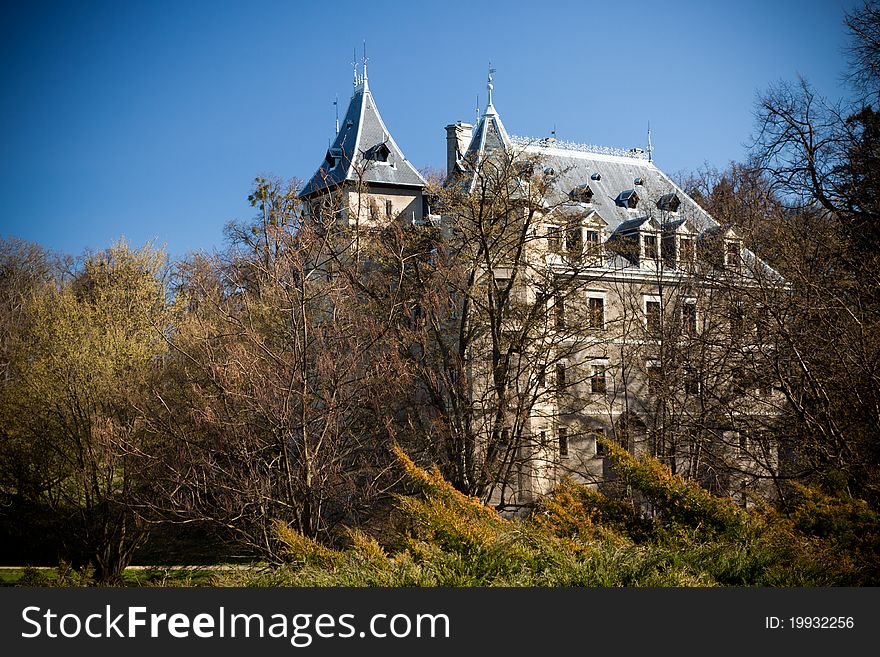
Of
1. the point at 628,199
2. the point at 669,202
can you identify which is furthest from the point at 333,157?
the point at 669,202

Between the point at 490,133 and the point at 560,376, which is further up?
the point at 490,133

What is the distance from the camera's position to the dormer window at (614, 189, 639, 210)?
136ft

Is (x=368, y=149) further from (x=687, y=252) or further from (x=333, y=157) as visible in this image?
(x=687, y=252)

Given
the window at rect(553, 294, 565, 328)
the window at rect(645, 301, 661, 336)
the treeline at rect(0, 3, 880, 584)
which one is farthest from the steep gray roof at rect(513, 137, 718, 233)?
the window at rect(553, 294, 565, 328)

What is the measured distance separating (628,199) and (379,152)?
11.9 metres

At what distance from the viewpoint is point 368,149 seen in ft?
151

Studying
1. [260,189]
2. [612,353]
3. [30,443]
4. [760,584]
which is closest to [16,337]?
[30,443]

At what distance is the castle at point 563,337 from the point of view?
77.2 ft

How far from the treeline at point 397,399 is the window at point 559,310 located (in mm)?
323

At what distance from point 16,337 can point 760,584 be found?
26421 millimetres

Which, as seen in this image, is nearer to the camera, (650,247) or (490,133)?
(650,247)

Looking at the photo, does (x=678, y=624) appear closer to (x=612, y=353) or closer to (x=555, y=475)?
(x=555, y=475)

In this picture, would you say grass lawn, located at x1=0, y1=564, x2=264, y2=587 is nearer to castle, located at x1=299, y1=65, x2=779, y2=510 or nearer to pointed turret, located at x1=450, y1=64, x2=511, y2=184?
castle, located at x1=299, y1=65, x2=779, y2=510

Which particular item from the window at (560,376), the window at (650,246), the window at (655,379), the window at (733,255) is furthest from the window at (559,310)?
the window at (650,246)
